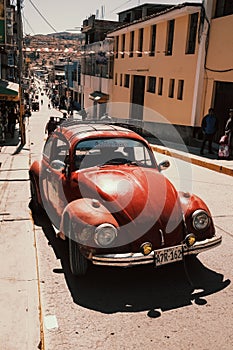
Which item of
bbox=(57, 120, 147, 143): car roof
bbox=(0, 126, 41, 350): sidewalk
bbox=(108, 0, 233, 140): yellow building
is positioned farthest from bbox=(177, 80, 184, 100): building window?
bbox=(57, 120, 147, 143): car roof

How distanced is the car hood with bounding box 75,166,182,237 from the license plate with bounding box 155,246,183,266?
270 millimetres

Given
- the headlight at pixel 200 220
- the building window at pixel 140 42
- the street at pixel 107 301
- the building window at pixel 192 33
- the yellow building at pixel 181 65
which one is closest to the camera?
the street at pixel 107 301

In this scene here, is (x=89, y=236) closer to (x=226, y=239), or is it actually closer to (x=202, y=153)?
(x=226, y=239)

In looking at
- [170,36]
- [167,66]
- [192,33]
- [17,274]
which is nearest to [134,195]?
[17,274]

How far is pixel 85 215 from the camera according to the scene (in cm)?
455

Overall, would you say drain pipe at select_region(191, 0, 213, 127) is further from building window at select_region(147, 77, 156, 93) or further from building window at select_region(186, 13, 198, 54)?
building window at select_region(147, 77, 156, 93)

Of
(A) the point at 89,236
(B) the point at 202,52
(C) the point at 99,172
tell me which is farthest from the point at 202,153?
(A) the point at 89,236

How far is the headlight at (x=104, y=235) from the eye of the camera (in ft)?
14.3

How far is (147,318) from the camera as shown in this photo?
4102 millimetres

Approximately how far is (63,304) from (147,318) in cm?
103

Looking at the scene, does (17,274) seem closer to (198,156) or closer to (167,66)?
(198,156)

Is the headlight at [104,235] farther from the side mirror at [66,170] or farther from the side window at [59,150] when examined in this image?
the side window at [59,150]

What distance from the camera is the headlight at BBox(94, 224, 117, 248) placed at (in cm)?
436

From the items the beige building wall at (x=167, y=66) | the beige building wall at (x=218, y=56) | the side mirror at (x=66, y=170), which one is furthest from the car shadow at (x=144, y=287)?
the beige building wall at (x=167, y=66)
